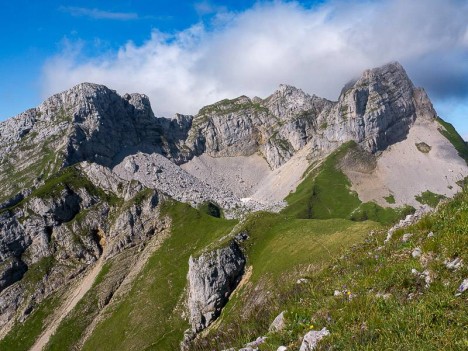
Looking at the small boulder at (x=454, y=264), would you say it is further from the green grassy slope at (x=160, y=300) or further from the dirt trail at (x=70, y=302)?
the dirt trail at (x=70, y=302)

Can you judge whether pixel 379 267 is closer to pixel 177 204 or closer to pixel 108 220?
pixel 177 204

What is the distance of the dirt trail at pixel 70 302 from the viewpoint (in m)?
114

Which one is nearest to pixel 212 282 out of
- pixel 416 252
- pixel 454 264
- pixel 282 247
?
pixel 282 247

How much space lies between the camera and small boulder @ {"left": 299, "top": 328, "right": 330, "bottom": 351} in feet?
32.3

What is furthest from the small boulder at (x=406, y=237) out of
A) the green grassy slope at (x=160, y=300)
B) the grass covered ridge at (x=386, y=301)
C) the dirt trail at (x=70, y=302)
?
the dirt trail at (x=70, y=302)

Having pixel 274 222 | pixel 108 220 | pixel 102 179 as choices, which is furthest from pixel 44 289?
pixel 274 222

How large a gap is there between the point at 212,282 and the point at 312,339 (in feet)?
273

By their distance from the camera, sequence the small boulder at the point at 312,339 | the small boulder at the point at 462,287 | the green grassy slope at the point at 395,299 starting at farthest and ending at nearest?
the small boulder at the point at 462,287 → the small boulder at the point at 312,339 → the green grassy slope at the point at 395,299

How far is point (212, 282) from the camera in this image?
90.8 m

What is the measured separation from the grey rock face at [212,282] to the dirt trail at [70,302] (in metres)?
46.1

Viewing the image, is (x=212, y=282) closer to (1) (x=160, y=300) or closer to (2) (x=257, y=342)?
(1) (x=160, y=300)

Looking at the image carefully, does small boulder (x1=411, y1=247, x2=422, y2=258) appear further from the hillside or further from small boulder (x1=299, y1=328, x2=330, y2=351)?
small boulder (x1=299, y1=328, x2=330, y2=351)

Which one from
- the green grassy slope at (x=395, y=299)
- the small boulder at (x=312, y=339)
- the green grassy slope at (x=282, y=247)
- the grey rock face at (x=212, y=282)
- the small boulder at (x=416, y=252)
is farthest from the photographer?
the grey rock face at (x=212, y=282)

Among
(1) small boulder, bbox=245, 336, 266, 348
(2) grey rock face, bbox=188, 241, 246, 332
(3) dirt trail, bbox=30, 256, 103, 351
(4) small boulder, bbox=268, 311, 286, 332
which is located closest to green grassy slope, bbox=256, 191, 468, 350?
(4) small boulder, bbox=268, 311, 286, 332
